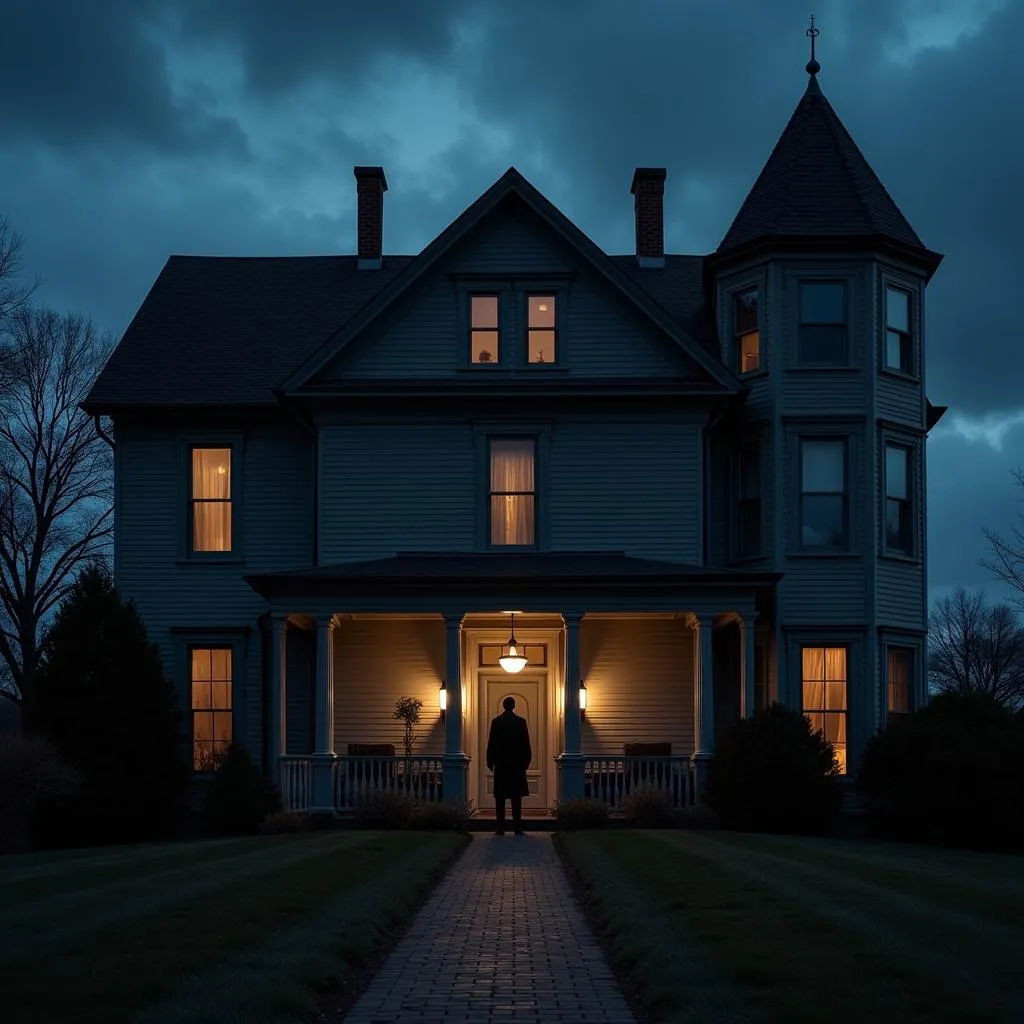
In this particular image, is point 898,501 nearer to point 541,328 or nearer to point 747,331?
point 747,331

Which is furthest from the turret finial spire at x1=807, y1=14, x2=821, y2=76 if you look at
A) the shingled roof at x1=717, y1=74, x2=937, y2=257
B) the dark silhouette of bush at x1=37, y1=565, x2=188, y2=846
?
the dark silhouette of bush at x1=37, y1=565, x2=188, y2=846

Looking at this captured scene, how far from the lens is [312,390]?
2750 cm

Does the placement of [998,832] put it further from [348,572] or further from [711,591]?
[348,572]

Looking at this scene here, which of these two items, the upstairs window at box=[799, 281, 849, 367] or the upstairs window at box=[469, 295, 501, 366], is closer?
the upstairs window at box=[799, 281, 849, 367]

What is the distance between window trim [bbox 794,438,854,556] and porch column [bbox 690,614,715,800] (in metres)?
2.76

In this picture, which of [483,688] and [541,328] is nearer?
[541,328]

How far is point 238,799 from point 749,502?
10.2m

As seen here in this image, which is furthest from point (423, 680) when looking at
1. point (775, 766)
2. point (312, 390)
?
point (775, 766)

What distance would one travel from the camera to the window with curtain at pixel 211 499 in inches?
1142

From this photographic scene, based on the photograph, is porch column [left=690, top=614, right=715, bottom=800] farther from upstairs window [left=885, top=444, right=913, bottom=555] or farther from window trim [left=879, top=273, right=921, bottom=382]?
window trim [left=879, top=273, right=921, bottom=382]

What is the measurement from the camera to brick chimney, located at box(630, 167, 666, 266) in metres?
32.9

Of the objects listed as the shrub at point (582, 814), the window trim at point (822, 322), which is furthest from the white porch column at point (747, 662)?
the window trim at point (822, 322)

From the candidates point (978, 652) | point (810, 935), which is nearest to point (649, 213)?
point (810, 935)

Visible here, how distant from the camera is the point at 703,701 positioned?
2566 cm
